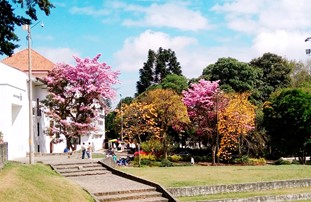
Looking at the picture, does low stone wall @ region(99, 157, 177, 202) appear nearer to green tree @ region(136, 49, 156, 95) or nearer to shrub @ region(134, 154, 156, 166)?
shrub @ region(134, 154, 156, 166)

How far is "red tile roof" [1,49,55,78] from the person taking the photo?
3997 cm

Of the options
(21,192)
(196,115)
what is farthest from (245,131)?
(21,192)

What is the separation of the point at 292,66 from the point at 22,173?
50.8 meters

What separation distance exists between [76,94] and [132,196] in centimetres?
1988

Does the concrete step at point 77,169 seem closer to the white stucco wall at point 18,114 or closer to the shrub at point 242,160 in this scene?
the white stucco wall at point 18,114

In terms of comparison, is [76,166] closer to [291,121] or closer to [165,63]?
[291,121]

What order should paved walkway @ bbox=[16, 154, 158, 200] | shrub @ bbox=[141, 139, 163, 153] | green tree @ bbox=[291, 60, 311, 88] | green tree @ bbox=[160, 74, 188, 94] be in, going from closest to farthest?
paved walkway @ bbox=[16, 154, 158, 200] < shrub @ bbox=[141, 139, 163, 153] < green tree @ bbox=[160, 74, 188, 94] < green tree @ bbox=[291, 60, 311, 88]

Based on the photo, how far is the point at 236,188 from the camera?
62.4 feet

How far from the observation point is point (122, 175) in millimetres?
21375

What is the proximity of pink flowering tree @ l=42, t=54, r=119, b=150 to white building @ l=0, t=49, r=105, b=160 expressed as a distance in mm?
1861

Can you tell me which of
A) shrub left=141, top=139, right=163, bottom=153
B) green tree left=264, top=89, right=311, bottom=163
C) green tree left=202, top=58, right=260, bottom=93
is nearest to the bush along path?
green tree left=264, top=89, right=311, bottom=163

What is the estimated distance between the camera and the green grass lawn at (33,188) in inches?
502

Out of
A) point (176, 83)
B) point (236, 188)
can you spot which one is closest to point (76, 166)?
point (236, 188)

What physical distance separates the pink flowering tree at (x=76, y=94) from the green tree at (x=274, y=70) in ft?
84.4
